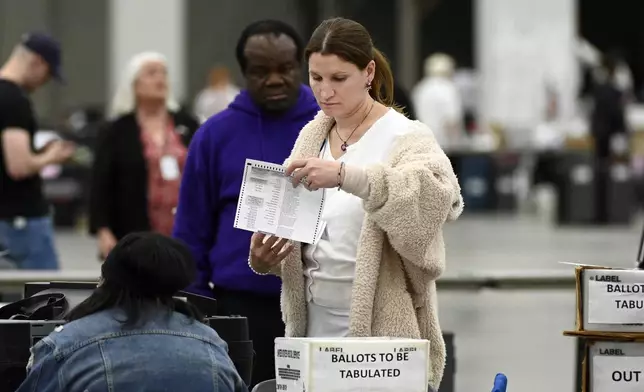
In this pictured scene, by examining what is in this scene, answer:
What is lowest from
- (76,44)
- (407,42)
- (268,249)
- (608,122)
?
(268,249)

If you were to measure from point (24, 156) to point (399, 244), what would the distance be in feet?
13.2

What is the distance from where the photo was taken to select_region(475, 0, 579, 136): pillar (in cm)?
2620

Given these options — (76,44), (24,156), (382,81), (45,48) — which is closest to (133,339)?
(382,81)

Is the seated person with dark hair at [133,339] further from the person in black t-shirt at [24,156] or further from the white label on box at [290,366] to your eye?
the person in black t-shirt at [24,156]

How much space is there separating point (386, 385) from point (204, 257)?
1703 mm

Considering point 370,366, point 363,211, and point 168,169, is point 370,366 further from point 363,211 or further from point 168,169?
point 168,169

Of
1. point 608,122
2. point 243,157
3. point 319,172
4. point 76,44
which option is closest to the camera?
point 319,172

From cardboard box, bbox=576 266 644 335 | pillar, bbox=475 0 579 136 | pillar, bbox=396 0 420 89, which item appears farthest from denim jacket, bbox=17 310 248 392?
pillar, bbox=396 0 420 89

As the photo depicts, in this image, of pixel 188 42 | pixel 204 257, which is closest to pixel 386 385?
pixel 204 257

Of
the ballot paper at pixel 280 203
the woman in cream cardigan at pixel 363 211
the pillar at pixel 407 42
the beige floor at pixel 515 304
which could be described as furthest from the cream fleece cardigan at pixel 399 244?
the pillar at pixel 407 42

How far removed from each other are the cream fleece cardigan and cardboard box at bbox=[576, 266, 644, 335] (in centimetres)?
45

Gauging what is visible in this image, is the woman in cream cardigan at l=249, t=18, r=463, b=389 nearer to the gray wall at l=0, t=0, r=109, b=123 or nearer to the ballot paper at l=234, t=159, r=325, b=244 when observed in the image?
the ballot paper at l=234, t=159, r=325, b=244

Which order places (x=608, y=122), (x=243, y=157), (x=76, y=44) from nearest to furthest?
(x=243, y=157) → (x=608, y=122) → (x=76, y=44)

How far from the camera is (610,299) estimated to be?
4539 millimetres
